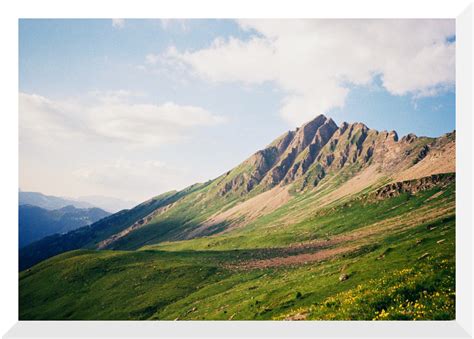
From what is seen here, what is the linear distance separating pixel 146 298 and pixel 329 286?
28.8m

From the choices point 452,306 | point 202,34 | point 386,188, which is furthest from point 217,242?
point 452,306

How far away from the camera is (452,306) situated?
765 inches

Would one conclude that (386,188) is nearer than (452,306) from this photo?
No

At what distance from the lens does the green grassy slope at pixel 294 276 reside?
22141 millimetres

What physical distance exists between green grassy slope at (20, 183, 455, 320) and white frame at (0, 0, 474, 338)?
5160 millimetres

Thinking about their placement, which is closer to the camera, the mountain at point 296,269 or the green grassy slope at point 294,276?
the green grassy slope at point 294,276
